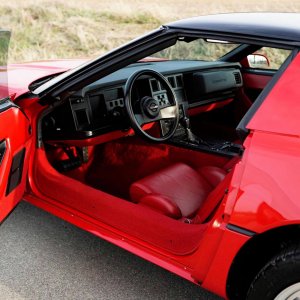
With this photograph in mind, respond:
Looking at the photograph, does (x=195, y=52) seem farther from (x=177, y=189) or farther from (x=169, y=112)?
(x=177, y=189)

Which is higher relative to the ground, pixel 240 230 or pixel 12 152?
pixel 240 230

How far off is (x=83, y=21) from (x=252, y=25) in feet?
45.0

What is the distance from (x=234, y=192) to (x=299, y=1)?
19.8 metres

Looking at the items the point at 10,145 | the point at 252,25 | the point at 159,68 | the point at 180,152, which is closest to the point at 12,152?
the point at 10,145

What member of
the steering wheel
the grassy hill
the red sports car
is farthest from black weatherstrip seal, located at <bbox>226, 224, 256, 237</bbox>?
the grassy hill

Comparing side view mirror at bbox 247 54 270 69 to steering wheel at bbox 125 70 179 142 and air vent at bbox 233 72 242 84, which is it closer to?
air vent at bbox 233 72 242 84

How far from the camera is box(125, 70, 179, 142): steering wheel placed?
265 centimetres

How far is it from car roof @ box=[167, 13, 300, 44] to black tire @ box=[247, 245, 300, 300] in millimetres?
838

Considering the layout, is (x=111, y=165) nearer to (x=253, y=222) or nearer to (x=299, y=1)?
(x=253, y=222)

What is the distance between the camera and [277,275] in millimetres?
1692

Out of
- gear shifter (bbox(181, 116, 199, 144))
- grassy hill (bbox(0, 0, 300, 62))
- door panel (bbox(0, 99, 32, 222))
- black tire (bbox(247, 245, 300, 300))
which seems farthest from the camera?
grassy hill (bbox(0, 0, 300, 62))

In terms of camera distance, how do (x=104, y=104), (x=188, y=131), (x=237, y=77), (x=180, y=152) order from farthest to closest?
(x=237, y=77) → (x=188, y=131) → (x=180, y=152) → (x=104, y=104)

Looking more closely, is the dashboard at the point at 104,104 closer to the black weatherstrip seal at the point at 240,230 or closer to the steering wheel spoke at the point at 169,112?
the steering wheel spoke at the point at 169,112

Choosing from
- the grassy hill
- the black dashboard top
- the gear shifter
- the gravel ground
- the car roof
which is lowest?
the grassy hill
